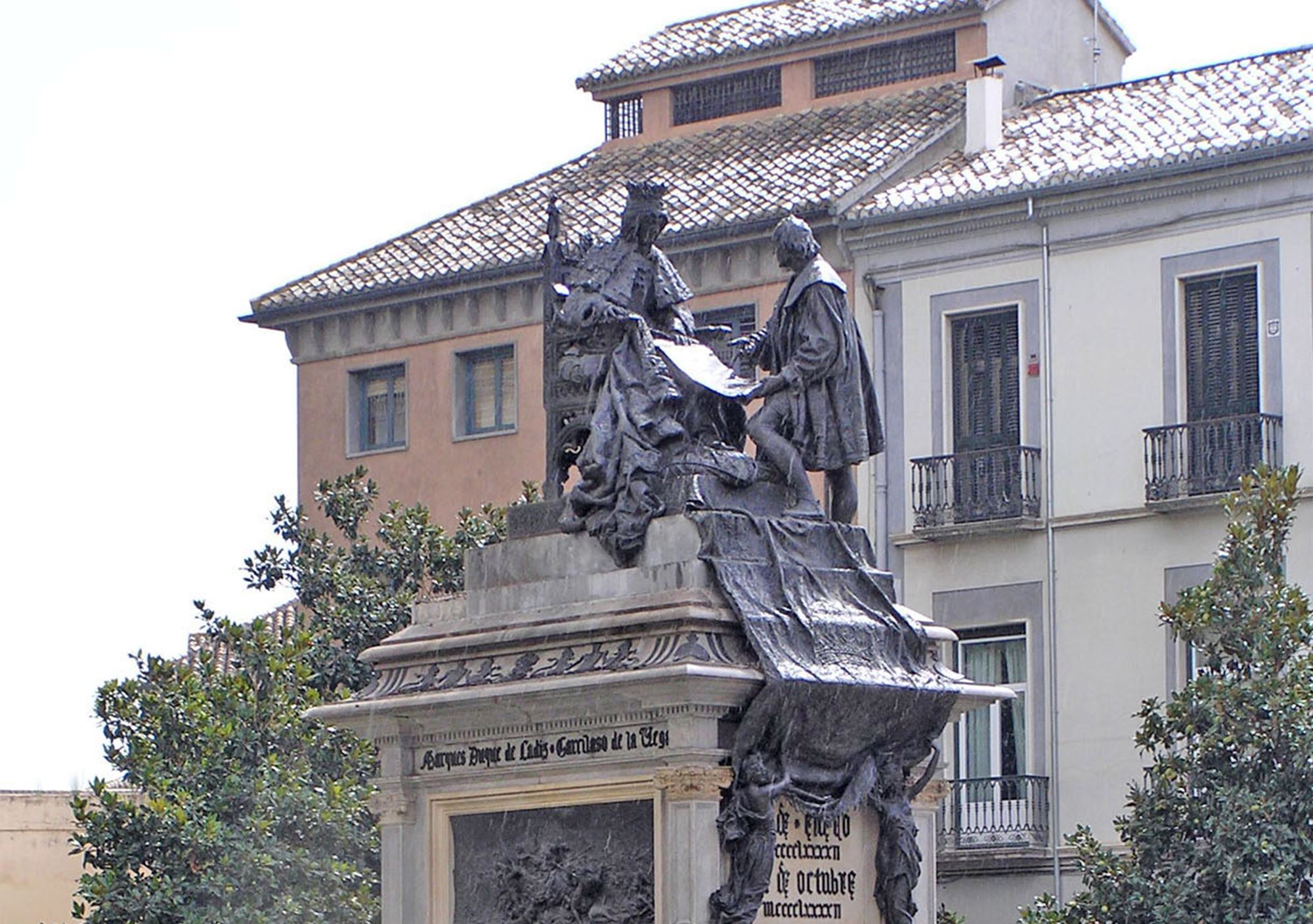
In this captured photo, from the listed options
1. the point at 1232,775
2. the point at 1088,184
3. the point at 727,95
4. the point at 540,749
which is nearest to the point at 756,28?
the point at 727,95

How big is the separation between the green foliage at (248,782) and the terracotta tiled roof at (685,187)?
811cm

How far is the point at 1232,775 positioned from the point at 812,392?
7703 millimetres

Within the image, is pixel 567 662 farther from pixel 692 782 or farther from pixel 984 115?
pixel 984 115

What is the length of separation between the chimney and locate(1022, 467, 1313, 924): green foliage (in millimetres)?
11085

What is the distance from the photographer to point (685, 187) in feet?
128

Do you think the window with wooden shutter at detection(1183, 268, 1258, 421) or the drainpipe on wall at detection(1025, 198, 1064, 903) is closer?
the window with wooden shutter at detection(1183, 268, 1258, 421)

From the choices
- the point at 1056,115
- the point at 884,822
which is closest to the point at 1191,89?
the point at 1056,115

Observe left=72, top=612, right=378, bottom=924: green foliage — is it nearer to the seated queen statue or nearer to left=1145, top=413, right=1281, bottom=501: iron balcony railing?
the seated queen statue

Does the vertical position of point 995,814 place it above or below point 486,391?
below

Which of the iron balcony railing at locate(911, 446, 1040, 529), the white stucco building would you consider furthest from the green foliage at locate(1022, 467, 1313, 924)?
the iron balcony railing at locate(911, 446, 1040, 529)

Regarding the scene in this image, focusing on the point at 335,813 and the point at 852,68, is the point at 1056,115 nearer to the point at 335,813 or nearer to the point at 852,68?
the point at 852,68

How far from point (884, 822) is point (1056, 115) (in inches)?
787

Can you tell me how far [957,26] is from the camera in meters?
39.5

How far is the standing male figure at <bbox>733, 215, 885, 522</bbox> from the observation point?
19219 mm
